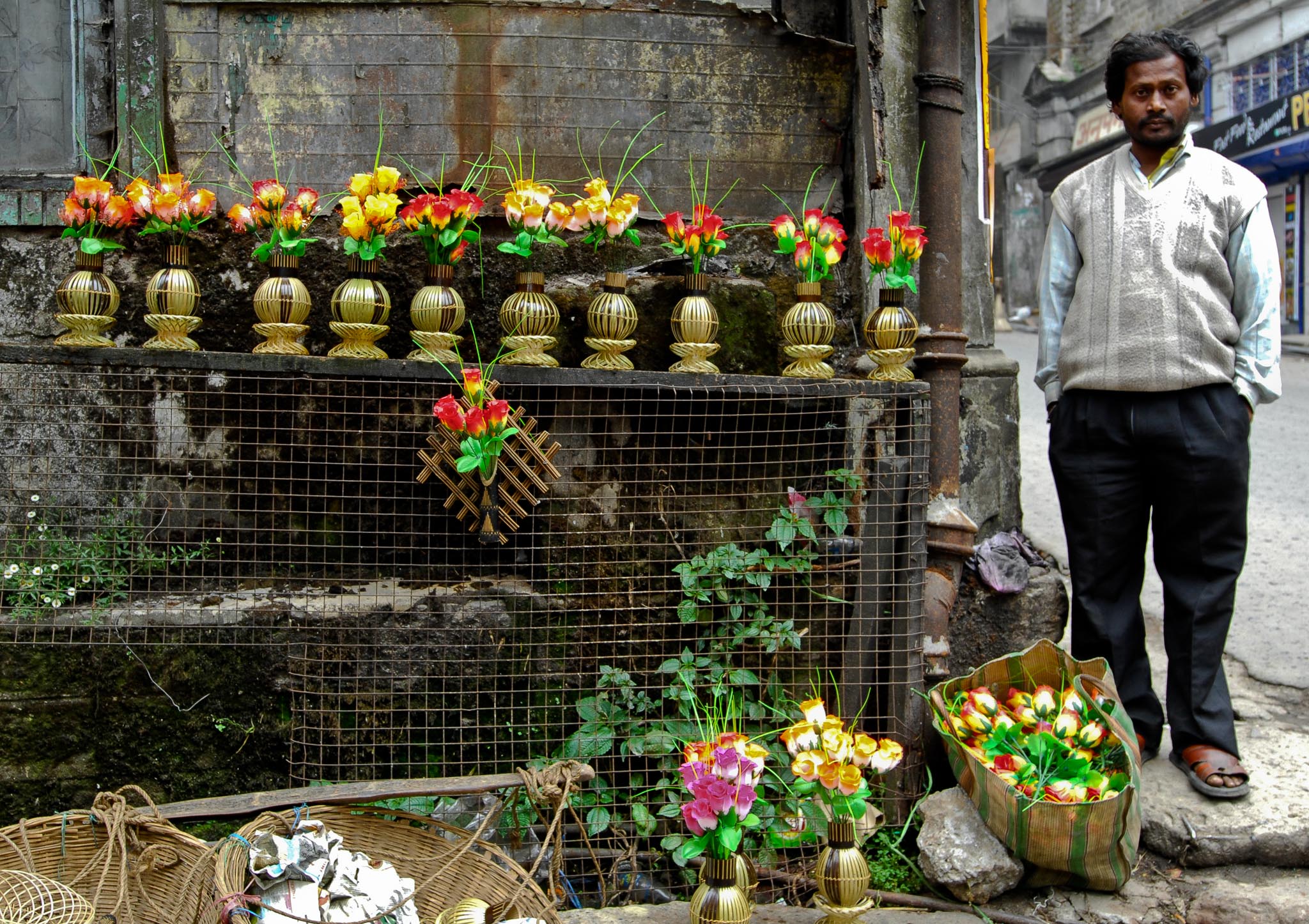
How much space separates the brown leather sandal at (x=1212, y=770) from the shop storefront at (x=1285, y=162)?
1160 centimetres

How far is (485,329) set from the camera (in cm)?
348

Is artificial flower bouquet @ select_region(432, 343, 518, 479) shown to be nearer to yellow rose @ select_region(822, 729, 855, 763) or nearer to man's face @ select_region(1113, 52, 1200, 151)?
yellow rose @ select_region(822, 729, 855, 763)

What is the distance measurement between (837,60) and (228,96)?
2090 millimetres

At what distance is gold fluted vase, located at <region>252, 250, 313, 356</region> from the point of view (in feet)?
9.89

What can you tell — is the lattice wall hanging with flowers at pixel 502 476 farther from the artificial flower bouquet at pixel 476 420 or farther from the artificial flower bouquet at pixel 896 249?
the artificial flower bouquet at pixel 896 249

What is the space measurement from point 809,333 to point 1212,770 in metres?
1.70

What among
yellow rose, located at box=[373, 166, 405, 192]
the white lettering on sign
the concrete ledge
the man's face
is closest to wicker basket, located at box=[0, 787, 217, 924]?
A: the concrete ledge

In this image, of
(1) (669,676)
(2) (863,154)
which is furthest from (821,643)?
(2) (863,154)

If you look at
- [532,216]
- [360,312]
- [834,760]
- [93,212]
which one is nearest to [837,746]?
[834,760]

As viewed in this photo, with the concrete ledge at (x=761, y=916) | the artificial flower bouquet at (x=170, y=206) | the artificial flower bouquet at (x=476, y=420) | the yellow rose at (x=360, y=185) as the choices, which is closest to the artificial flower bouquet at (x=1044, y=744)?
the concrete ledge at (x=761, y=916)

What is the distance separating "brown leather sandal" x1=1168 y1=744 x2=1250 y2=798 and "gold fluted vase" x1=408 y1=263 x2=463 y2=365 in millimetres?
2425

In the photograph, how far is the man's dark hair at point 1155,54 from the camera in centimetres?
295

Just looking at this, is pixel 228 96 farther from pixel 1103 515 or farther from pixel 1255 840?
pixel 1255 840

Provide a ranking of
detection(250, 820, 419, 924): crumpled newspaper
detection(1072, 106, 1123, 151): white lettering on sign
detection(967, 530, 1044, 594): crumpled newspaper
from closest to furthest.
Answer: detection(250, 820, 419, 924): crumpled newspaper < detection(967, 530, 1044, 594): crumpled newspaper < detection(1072, 106, 1123, 151): white lettering on sign
